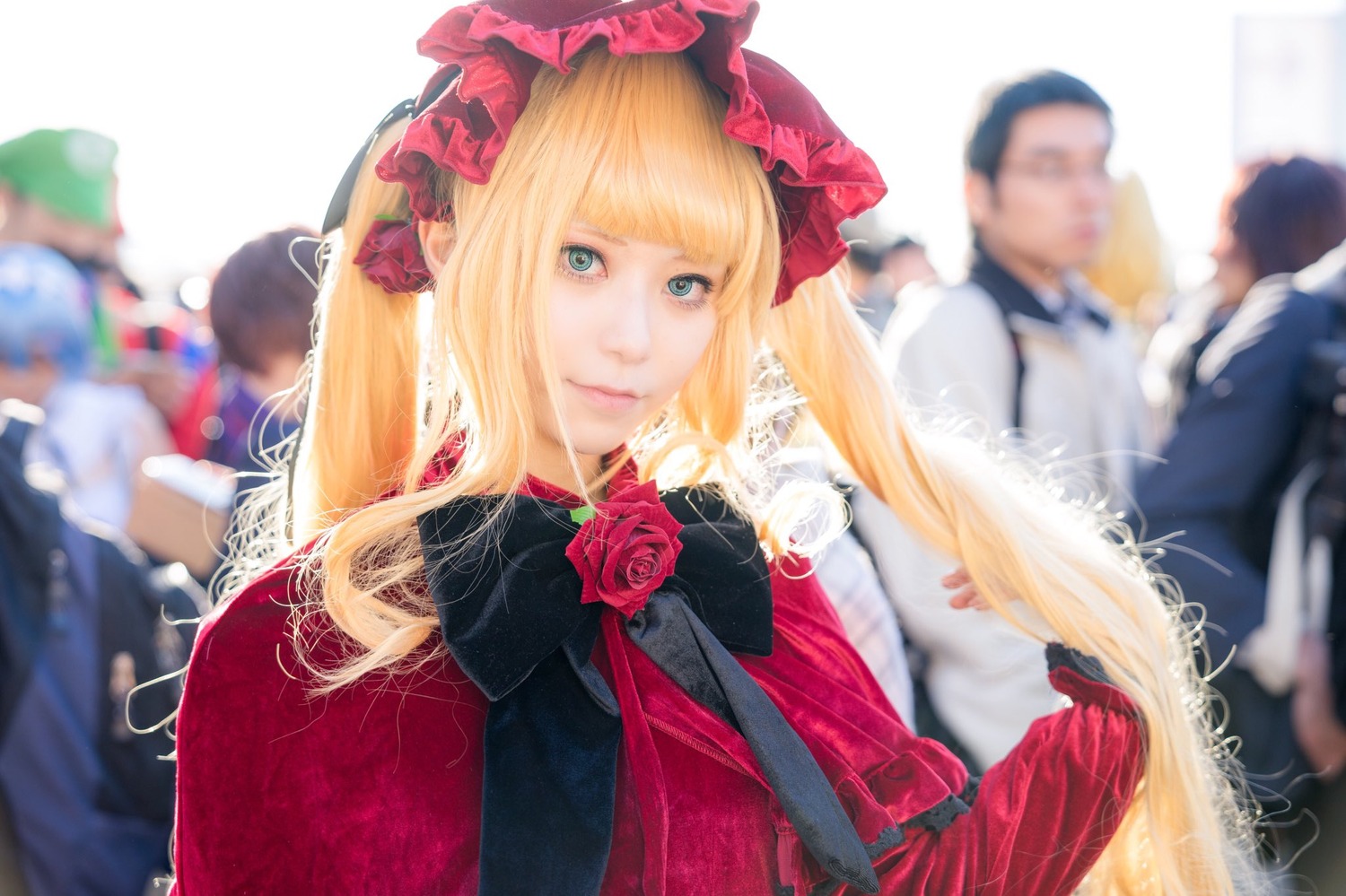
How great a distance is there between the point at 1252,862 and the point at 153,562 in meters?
2.64

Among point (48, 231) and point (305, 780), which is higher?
point (48, 231)

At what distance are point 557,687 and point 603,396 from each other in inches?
11.7

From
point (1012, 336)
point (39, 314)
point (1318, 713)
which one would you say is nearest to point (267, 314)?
point (39, 314)

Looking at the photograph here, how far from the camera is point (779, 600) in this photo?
1331 mm

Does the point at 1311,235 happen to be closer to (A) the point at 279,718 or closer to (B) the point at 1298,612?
(B) the point at 1298,612

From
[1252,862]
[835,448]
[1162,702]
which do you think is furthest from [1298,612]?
[835,448]

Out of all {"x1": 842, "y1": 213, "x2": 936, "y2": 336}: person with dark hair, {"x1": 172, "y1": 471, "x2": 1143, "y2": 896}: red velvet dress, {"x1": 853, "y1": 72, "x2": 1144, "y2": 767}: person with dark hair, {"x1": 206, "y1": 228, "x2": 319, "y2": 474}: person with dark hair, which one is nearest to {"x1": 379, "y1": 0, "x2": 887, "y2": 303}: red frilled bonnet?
{"x1": 172, "y1": 471, "x2": 1143, "y2": 896}: red velvet dress

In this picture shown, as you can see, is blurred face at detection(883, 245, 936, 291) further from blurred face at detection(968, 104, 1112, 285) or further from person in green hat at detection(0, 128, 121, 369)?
person in green hat at detection(0, 128, 121, 369)

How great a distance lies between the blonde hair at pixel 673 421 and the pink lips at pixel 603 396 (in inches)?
1.8

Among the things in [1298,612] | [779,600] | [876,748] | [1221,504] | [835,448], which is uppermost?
[835,448]

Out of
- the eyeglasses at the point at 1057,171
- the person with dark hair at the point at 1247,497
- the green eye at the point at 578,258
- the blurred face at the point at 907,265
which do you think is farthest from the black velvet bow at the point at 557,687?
the blurred face at the point at 907,265

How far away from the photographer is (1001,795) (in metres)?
1.21

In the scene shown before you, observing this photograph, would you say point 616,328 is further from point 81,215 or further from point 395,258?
point 81,215

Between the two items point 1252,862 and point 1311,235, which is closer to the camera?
point 1252,862
